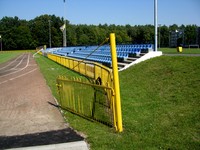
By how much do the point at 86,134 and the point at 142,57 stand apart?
474 inches

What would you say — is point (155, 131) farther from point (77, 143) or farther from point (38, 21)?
point (38, 21)

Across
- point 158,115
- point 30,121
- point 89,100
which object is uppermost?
point 89,100

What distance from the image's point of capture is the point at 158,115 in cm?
779

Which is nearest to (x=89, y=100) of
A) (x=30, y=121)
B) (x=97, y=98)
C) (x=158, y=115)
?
(x=97, y=98)

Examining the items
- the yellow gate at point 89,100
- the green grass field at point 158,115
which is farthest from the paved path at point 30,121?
the yellow gate at point 89,100

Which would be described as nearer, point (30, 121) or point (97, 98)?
point (97, 98)

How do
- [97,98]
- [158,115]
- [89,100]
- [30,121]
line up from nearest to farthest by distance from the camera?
[158,115], [97,98], [89,100], [30,121]

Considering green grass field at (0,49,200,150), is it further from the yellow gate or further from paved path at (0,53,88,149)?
paved path at (0,53,88,149)

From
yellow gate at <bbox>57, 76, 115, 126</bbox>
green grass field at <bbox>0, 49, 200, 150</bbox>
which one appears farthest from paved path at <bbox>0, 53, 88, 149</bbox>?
yellow gate at <bbox>57, 76, 115, 126</bbox>

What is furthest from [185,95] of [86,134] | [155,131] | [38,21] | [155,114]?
[38,21]

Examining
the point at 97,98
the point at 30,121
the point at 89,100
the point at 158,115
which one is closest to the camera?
the point at 158,115

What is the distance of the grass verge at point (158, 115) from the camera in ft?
19.7

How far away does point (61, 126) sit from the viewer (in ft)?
25.1

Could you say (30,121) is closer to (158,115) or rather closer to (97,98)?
(97,98)
